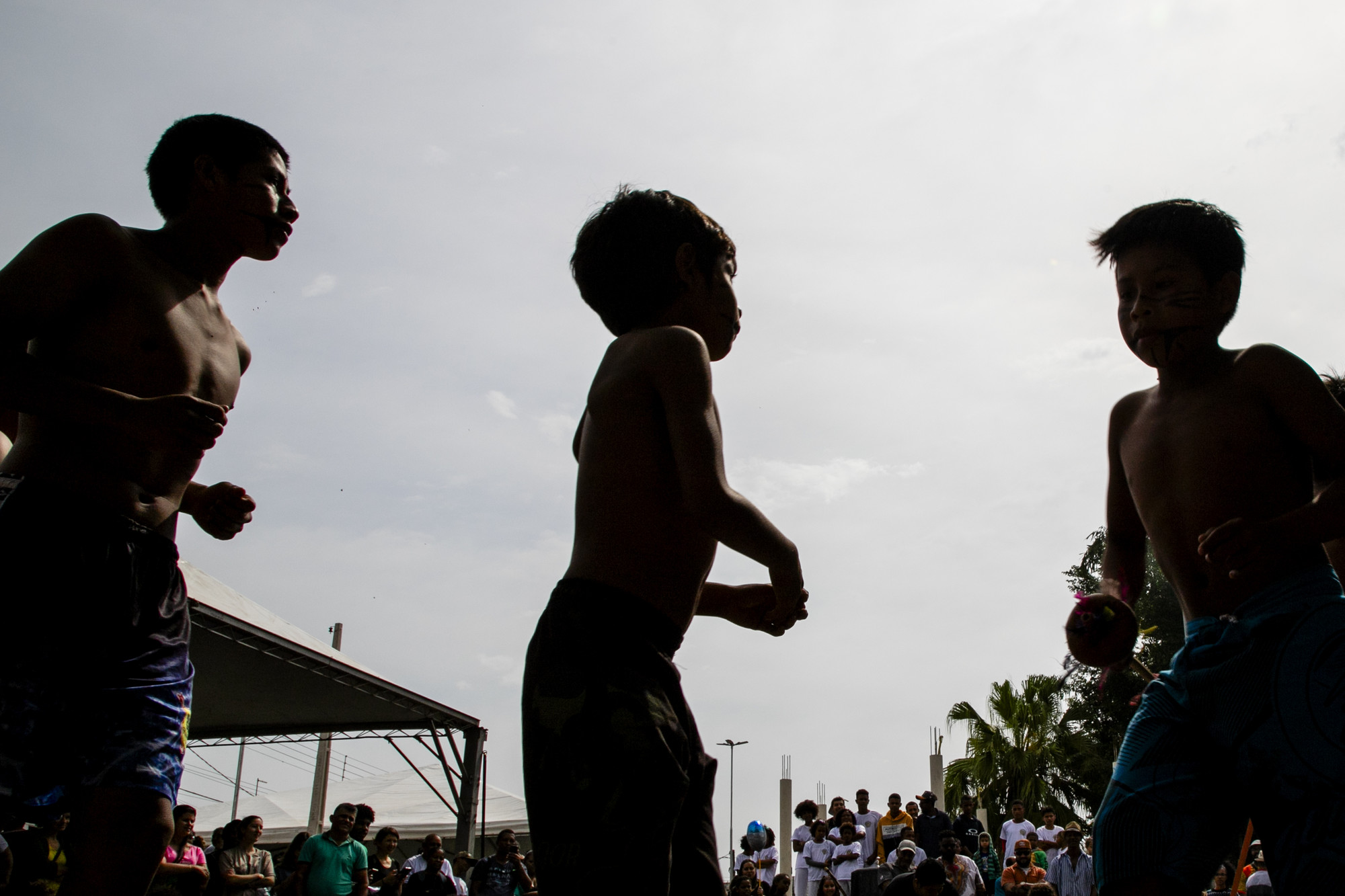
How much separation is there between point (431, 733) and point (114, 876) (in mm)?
13086

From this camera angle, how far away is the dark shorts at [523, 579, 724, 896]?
168 centimetres

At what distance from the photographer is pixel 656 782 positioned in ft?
5.61

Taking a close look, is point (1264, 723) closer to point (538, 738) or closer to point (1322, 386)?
point (1322, 386)

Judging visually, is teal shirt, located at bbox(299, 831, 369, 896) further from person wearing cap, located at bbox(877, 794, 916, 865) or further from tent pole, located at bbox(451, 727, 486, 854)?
person wearing cap, located at bbox(877, 794, 916, 865)

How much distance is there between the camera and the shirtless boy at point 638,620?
171cm

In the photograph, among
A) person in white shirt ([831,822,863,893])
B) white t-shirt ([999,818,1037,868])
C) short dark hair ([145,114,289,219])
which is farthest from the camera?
white t-shirt ([999,818,1037,868])

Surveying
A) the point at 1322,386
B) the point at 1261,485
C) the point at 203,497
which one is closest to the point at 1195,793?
the point at 1261,485

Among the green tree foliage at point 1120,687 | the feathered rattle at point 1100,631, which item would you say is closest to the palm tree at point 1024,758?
the green tree foliage at point 1120,687

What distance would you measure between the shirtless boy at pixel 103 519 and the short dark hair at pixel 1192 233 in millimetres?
2150

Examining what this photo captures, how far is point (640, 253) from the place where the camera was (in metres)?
2.26

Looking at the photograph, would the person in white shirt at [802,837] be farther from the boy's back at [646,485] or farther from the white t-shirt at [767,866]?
the boy's back at [646,485]

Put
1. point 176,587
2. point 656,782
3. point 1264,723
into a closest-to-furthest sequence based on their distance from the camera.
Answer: point 656,782, point 1264,723, point 176,587

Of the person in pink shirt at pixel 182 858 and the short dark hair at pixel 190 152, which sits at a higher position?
the short dark hair at pixel 190 152

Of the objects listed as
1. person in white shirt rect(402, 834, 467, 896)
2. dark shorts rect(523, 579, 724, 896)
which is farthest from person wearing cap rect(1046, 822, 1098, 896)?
dark shorts rect(523, 579, 724, 896)
